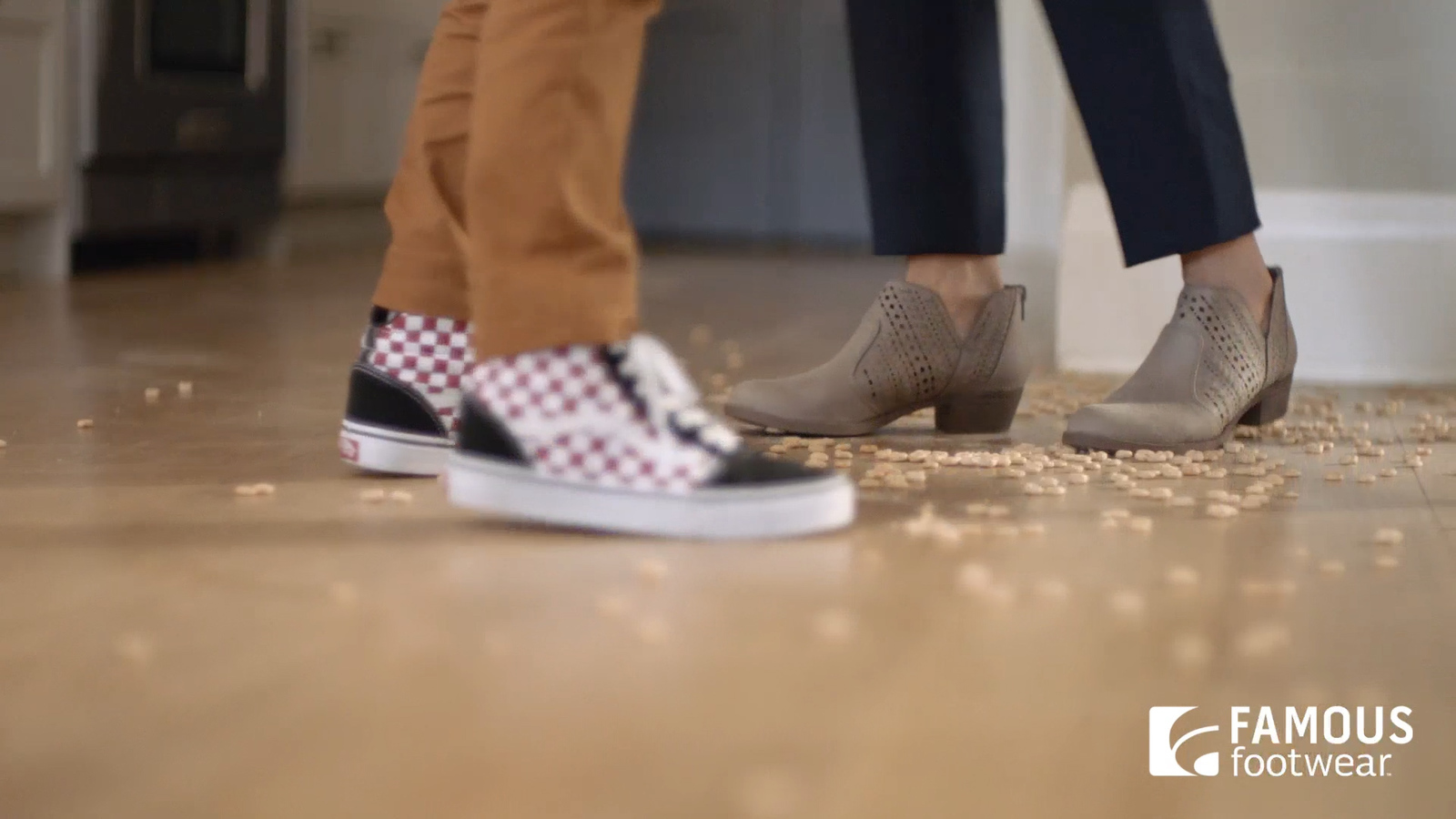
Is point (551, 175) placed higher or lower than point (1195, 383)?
higher

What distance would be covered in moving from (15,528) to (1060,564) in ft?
2.00

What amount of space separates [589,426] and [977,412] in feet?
1.87

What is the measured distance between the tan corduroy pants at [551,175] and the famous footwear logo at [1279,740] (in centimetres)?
40

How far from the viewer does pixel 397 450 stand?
1.08 metres

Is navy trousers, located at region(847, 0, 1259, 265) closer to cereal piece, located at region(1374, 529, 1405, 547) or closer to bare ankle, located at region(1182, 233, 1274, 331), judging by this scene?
bare ankle, located at region(1182, 233, 1274, 331)

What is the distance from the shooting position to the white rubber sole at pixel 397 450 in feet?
3.55

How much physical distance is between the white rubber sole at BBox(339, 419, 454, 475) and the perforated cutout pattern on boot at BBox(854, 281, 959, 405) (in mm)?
402

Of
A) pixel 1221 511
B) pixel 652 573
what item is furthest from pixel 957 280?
pixel 652 573

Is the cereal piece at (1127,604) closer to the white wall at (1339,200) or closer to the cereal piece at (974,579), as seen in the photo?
the cereal piece at (974,579)

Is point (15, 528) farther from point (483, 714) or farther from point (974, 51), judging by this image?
point (974, 51)

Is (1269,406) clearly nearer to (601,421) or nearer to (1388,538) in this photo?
(1388,538)

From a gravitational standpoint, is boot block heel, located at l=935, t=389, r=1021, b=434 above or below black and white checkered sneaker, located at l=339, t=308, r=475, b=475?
below

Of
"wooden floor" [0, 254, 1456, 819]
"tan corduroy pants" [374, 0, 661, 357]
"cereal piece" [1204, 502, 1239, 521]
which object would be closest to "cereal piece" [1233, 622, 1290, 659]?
"wooden floor" [0, 254, 1456, 819]

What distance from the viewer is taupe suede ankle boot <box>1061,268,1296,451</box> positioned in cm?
122
